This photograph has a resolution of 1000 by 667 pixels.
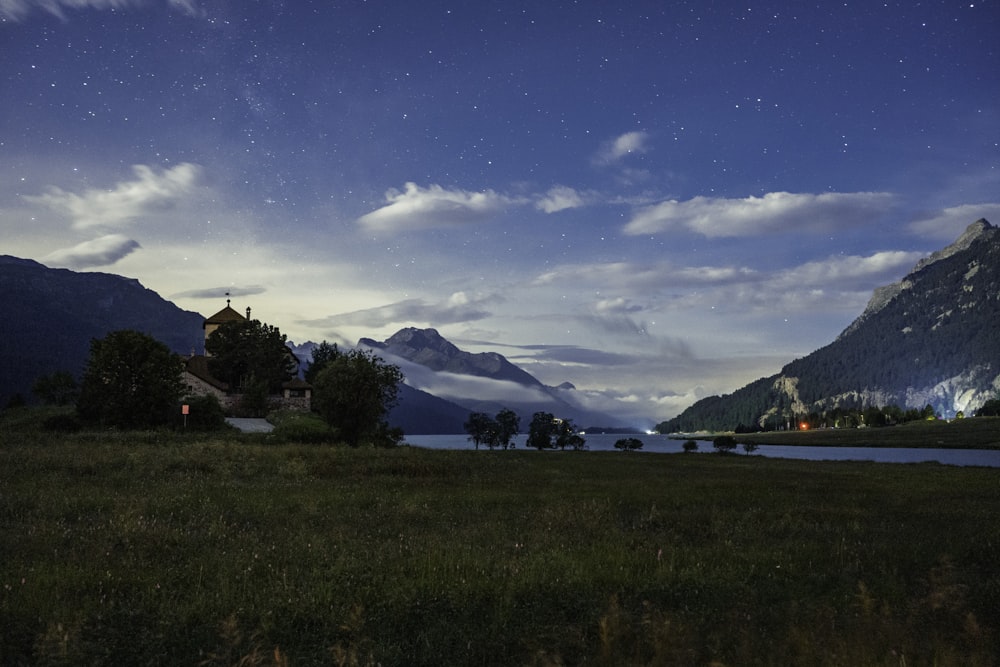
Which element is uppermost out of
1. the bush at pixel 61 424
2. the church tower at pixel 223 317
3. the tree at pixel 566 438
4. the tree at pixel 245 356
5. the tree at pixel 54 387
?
the church tower at pixel 223 317

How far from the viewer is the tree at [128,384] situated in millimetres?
55656

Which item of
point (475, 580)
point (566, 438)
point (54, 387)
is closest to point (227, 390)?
point (54, 387)

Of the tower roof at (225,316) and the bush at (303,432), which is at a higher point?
the tower roof at (225,316)

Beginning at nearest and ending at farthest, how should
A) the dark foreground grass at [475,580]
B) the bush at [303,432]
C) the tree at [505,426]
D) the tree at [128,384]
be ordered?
the dark foreground grass at [475,580] → the bush at [303,432] → the tree at [128,384] → the tree at [505,426]

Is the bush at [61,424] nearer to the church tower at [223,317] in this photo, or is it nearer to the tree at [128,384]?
the tree at [128,384]

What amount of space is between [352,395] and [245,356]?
4719cm

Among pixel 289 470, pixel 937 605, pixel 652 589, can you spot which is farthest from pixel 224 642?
pixel 289 470

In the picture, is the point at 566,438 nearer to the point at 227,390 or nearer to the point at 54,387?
the point at 227,390

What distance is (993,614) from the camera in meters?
9.37

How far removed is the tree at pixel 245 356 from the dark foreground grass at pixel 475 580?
80227 mm

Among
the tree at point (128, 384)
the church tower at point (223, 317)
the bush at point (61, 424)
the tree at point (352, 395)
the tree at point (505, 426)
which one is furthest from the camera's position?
the tree at point (505, 426)

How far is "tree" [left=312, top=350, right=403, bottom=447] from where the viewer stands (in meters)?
59.0

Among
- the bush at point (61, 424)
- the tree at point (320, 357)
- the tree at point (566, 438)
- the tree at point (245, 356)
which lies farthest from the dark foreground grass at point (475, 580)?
the tree at point (566, 438)

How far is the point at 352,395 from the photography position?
59.0m
